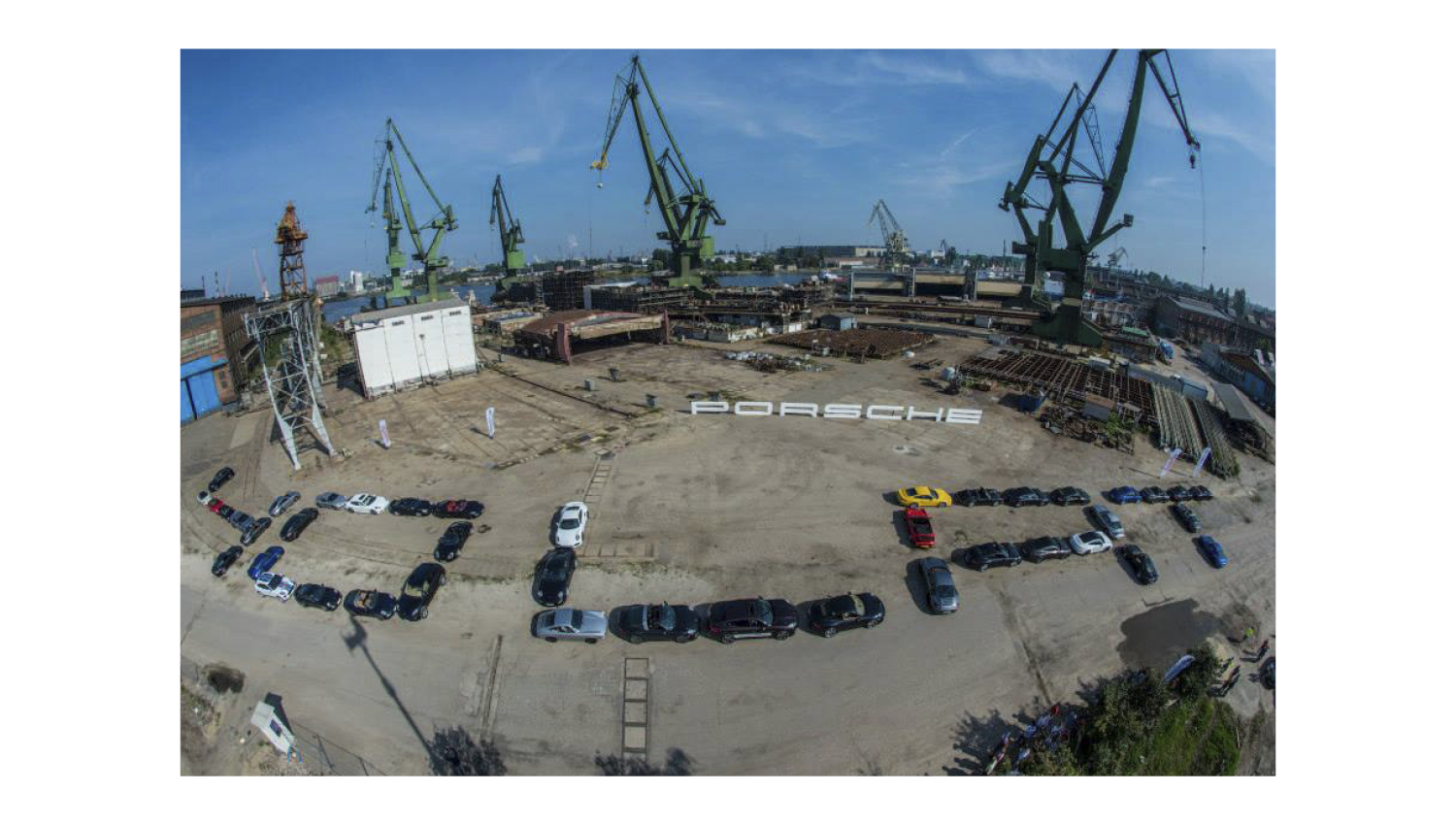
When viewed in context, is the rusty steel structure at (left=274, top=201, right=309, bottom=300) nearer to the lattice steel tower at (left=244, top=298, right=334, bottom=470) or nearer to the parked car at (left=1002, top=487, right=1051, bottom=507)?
the lattice steel tower at (left=244, top=298, right=334, bottom=470)

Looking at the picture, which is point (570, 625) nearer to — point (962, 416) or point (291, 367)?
point (291, 367)

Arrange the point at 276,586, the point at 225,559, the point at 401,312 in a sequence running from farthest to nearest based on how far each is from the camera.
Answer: the point at 401,312 < the point at 225,559 < the point at 276,586

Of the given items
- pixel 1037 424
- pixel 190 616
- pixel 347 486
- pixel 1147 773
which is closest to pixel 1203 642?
pixel 1147 773

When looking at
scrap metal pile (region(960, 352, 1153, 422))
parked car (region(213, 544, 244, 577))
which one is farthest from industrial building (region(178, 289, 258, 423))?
scrap metal pile (region(960, 352, 1153, 422))

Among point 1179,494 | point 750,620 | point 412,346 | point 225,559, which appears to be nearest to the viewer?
point 750,620

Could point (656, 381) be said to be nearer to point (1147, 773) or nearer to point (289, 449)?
point (289, 449)

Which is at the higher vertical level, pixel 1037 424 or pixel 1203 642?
pixel 1037 424

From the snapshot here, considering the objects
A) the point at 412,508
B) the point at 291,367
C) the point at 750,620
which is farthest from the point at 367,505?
the point at 750,620
